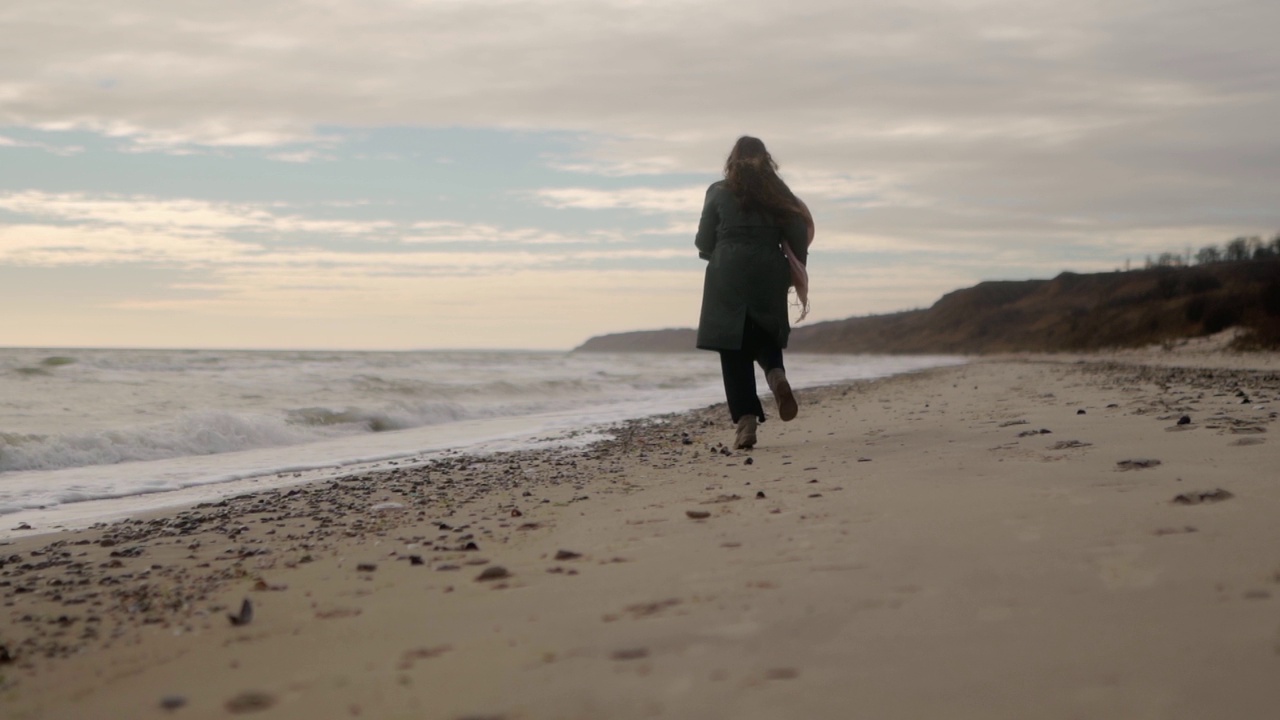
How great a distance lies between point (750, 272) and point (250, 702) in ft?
15.8

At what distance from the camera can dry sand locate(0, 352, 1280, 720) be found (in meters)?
1.81

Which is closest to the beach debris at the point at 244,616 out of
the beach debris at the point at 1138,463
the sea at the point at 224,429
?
the sea at the point at 224,429

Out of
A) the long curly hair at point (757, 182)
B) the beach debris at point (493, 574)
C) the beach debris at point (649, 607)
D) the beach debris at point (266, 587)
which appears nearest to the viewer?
the beach debris at point (649, 607)

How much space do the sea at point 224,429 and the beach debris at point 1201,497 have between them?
15.4 feet

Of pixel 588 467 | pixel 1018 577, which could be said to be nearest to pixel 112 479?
pixel 588 467

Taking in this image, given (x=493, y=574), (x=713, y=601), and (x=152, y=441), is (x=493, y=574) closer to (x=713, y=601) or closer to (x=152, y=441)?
(x=713, y=601)

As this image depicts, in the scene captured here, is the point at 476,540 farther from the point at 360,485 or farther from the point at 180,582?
the point at 360,485

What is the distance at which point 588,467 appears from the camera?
6.17 m

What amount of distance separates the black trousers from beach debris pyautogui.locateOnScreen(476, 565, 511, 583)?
3.64 m

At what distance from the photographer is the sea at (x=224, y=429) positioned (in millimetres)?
Answer: 6359

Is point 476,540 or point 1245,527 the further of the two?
point 476,540

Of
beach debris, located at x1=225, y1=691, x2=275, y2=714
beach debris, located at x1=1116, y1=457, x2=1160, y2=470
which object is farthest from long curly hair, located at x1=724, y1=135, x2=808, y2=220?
beach debris, located at x1=225, y1=691, x2=275, y2=714

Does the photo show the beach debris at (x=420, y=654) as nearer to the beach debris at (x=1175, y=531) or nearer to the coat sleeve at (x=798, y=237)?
the beach debris at (x=1175, y=531)

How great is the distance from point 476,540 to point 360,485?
2.47 metres
